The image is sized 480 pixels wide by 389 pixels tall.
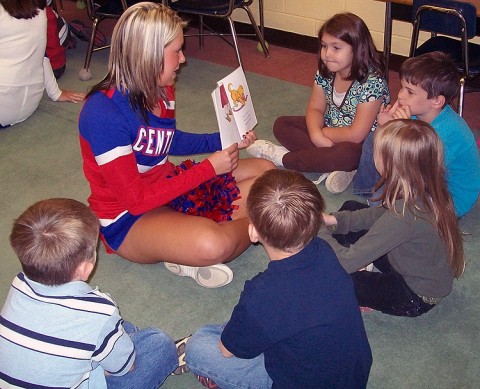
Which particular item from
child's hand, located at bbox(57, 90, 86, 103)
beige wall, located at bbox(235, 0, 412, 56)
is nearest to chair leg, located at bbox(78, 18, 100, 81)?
child's hand, located at bbox(57, 90, 86, 103)

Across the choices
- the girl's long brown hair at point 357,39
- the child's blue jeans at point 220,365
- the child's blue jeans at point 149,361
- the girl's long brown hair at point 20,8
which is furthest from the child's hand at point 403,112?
the girl's long brown hair at point 20,8

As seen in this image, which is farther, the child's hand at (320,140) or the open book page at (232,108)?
the child's hand at (320,140)

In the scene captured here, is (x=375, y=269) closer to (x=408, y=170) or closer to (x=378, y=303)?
(x=378, y=303)

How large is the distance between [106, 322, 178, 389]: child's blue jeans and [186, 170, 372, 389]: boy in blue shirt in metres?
0.33

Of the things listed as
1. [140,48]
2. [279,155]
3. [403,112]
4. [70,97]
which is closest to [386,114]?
[403,112]

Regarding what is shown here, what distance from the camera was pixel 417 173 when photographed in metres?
1.82

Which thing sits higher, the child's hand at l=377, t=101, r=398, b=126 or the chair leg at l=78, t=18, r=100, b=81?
the child's hand at l=377, t=101, r=398, b=126

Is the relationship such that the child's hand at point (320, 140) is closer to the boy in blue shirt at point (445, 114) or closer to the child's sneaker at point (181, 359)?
the boy in blue shirt at point (445, 114)

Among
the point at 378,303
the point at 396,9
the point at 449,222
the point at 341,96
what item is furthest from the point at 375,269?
the point at 396,9

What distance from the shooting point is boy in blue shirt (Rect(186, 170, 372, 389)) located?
1.36m

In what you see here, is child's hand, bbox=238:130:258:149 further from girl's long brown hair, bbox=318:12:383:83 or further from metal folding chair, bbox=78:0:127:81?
metal folding chair, bbox=78:0:127:81

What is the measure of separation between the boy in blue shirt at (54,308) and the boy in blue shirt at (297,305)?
36cm

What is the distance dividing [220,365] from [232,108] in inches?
43.6

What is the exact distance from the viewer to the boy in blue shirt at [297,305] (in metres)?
1.36
